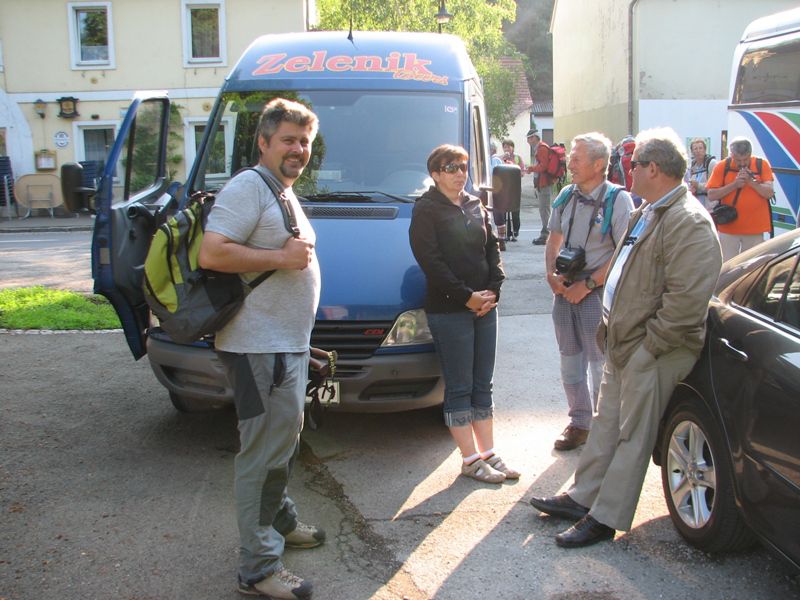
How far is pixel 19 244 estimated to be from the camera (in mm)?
17344

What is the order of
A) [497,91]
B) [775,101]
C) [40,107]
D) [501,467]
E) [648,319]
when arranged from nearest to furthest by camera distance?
1. [648,319]
2. [501,467]
3. [775,101]
4. [40,107]
5. [497,91]

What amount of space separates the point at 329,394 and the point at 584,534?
1585 mm

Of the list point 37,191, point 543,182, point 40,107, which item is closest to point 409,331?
point 543,182

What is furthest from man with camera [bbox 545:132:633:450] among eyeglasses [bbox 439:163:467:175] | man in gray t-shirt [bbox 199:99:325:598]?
man in gray t-shirt [bbox 199:99:325:598]

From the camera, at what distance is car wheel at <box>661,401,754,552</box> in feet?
11.9

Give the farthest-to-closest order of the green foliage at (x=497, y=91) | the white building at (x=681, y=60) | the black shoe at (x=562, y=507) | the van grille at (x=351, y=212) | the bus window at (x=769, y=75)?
the green foliage at (x=497, y=91) → the white building at (x=681, y=60) → the bus window at (x=769, y=75) → the van grille at (x=351, y=212) → the black shoe at (x=562, y=507)

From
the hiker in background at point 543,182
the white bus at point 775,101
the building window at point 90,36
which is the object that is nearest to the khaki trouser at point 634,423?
the white bus at point 775,101

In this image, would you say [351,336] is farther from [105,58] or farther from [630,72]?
[105,58]

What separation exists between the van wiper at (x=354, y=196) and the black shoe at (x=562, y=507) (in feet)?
7.43

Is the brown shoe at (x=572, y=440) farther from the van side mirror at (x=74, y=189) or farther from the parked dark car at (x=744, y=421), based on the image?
the van side mirror at (x=74, y=189)

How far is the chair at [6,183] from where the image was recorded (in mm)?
24312

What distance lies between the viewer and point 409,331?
4.82 m

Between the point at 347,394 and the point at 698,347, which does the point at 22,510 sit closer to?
the point at 347,394

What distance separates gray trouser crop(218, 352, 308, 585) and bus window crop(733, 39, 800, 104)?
10009mm
